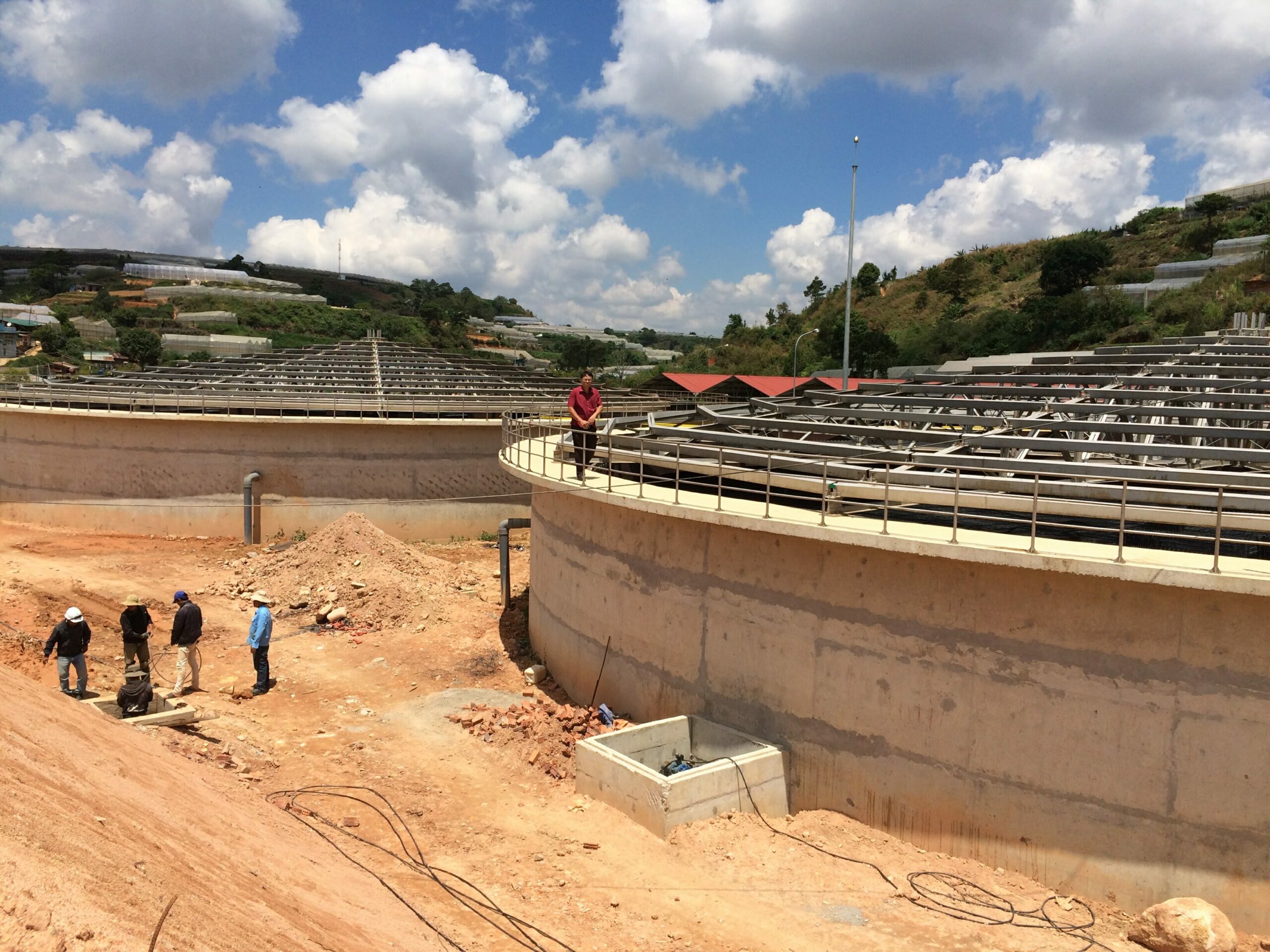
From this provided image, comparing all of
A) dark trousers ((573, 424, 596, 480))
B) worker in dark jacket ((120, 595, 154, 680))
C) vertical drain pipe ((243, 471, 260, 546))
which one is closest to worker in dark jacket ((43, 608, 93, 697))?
worker in dark jacket ((120, 595, 154, 680))

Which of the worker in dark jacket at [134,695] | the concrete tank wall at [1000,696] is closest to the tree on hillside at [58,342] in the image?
the worker in dark jacket at [134,695]

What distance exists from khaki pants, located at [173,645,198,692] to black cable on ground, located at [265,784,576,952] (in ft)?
13.4

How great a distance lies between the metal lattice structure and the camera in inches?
1151

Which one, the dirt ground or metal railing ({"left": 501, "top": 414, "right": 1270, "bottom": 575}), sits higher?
metal railing ({"left": 501, "top": 414, "right": 1270, "bottom": 575})

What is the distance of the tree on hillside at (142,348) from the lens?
68250mm

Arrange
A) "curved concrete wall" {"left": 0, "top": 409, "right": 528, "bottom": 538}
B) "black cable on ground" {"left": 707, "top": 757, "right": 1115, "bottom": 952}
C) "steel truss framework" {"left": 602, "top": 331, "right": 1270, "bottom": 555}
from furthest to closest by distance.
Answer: "curved concrete wall" {"left": 0, "top": 409, "right": 528, "bottom": 538}, "steel truss framework" {"left": 602, "top": 331, "right": 1270, "bottom": 555}, "black cable on ground" {"left": 707, "top": 757, "right": 1115, "bottom": 952}

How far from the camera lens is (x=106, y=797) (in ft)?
24.9

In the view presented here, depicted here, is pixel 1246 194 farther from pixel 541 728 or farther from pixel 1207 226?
pixel 541 728

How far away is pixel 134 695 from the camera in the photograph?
1266cm

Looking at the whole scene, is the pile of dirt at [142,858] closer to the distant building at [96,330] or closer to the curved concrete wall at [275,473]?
the curved concrete wall at [275,473]

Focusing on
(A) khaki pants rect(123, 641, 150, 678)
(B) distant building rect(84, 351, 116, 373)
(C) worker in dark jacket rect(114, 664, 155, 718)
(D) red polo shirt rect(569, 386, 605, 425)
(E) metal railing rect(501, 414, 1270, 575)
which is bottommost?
(C) worker in dark jacket rect(114, 664, 155, 718)

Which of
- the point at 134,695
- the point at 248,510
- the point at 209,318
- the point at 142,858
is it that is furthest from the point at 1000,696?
the point at 209,318

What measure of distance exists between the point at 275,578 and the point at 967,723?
17600 millimetres

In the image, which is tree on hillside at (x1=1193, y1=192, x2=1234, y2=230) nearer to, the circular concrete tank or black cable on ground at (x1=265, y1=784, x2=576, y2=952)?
the circular concrete tank
